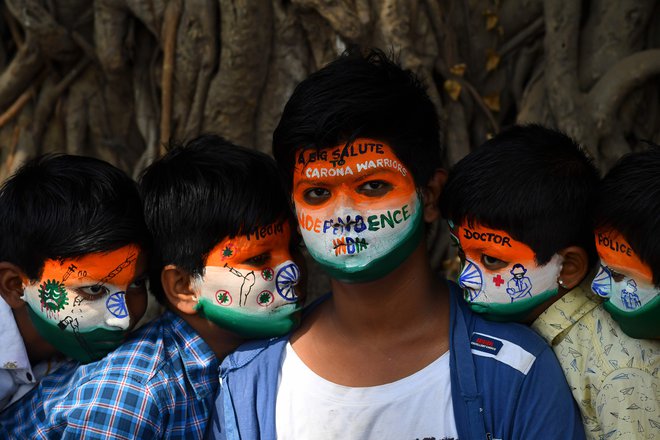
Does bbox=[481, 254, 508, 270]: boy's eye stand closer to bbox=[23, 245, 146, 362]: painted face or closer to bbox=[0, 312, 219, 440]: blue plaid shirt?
bbox=[0, 312, 219, 440]: blue plaid shirt

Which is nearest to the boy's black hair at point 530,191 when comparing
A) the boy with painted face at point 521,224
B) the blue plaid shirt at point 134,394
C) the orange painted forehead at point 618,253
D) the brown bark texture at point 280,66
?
the boy with painted face at point 521,224

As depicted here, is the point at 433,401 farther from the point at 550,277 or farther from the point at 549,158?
the point at 549,158

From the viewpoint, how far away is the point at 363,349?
250 cm

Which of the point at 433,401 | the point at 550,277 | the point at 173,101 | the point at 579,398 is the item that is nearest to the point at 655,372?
the point at 579,398

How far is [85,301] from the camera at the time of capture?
2445 mm

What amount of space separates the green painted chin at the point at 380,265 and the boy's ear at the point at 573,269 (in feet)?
1.50

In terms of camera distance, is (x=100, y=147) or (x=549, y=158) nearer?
(x=549, y=158)

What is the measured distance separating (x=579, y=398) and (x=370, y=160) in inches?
35.3

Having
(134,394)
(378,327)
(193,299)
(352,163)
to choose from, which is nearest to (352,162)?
(352,163)

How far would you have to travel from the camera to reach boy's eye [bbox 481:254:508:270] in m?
2.37

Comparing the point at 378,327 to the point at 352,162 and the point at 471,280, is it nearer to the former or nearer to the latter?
the point at 471,280

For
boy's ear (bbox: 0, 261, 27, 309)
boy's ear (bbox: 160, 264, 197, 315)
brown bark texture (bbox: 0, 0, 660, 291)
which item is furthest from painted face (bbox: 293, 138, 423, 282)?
brown bark texture (bbox: 0, 0, 660, 291)

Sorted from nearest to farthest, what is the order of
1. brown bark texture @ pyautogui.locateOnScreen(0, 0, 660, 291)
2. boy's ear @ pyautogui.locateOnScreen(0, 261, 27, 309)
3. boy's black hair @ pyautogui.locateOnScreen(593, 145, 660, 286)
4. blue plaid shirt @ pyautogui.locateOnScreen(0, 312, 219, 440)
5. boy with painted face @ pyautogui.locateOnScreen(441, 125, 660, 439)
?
boy's black hair @ pyautogui.locateOnScreen(593, 145, 660, 286), boy with painted face @ pyautogui.locateOnScreen(441, 125, 660, 439), blue plaid shirt @ pyautogui.locateOnScreen(0, 312, 219, 440), boy's ear @ pyautogui.locateOnScreen(0, 261, 27, 309), brown bark texture @ pyautogui.locateOnScreen(0, 0, 660, 291)

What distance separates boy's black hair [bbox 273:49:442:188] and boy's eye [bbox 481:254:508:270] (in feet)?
0.96
